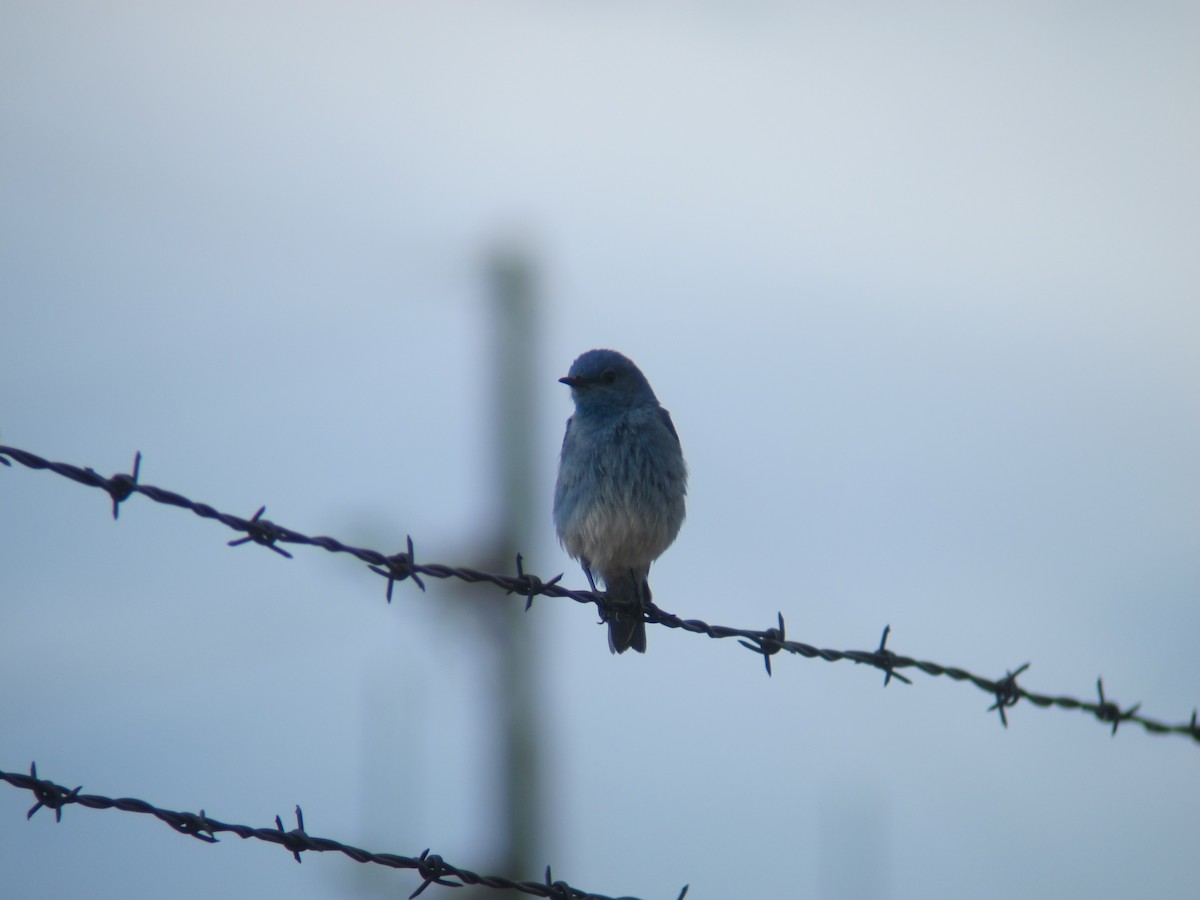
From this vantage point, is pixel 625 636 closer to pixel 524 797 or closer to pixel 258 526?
pixel 258 526

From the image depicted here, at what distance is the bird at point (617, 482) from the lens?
273 inches

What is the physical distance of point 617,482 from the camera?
6.92m

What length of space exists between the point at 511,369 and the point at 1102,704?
7.69 metres

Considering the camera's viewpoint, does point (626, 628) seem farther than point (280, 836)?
Yes

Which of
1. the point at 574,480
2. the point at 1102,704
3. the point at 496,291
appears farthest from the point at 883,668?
the point at 496,291

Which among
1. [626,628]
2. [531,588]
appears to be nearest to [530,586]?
[531,588]

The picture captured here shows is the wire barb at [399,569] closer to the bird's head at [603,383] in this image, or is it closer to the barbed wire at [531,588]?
the barbed wire at [531,588]

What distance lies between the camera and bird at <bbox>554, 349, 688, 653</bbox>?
6922 millimetres

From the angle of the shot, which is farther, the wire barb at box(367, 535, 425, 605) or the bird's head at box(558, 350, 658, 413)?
the bird's head at box(558, 350, 658, 413)

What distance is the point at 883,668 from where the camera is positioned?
4.66m

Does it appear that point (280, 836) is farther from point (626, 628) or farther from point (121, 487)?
point (626, 628)

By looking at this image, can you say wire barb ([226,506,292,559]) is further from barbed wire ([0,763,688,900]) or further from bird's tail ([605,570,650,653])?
bird's tail ([605,570,650,653])

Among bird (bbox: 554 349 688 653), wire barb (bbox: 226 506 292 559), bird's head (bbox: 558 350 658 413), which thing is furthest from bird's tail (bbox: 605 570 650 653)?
wire barb (bbox: 226 506 292 559)

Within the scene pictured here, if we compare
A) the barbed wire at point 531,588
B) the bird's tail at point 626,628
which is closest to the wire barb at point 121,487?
the barbed wire at point 531,588
